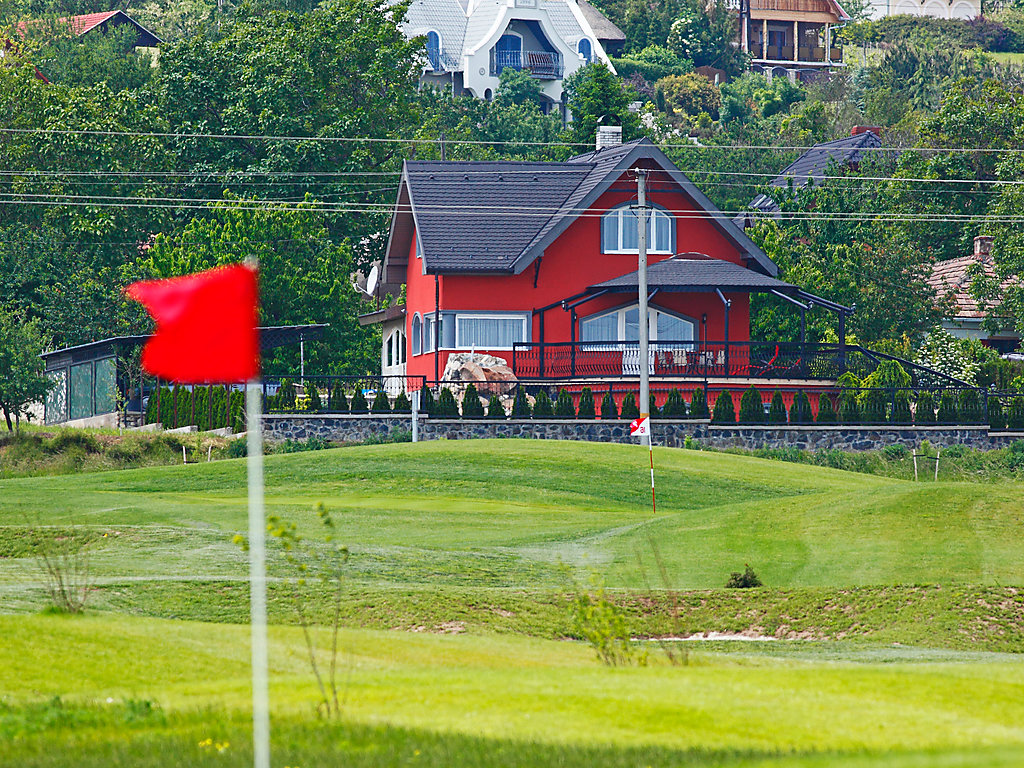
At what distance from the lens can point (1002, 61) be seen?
12381 centimetres

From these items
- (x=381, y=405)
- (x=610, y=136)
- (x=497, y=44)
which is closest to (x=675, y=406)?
(x=381, y=405)

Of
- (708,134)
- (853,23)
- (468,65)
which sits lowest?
(708,134)

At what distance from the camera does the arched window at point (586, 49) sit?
10612 cm

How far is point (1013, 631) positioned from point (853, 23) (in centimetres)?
12083

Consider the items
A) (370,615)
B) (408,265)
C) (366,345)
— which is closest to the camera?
(370,615)

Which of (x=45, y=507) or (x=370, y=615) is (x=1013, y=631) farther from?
(x=45, y=507)

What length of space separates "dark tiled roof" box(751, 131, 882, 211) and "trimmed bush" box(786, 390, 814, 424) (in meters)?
27.6

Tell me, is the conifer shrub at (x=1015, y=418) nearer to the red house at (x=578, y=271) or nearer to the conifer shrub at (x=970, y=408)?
the conifer shrub at (x=970, y=408)

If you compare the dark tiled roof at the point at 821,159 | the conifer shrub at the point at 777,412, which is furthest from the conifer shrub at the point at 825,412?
the dark tiled roof at the point at 821,159

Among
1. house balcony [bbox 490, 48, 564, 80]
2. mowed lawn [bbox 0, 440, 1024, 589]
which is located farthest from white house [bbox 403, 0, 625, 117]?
mowed lawn [bbox 0, 440, 1024, 589]

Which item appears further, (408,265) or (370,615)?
(408,265)

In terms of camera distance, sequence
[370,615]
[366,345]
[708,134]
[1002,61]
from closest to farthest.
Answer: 1. [370,615]
2. [366,345]
3. [708,134]
4. [1002,61]

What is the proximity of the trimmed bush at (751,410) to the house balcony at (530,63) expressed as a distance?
68402 mm

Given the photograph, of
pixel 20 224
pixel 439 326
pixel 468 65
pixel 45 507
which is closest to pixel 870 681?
pixel 45 507
